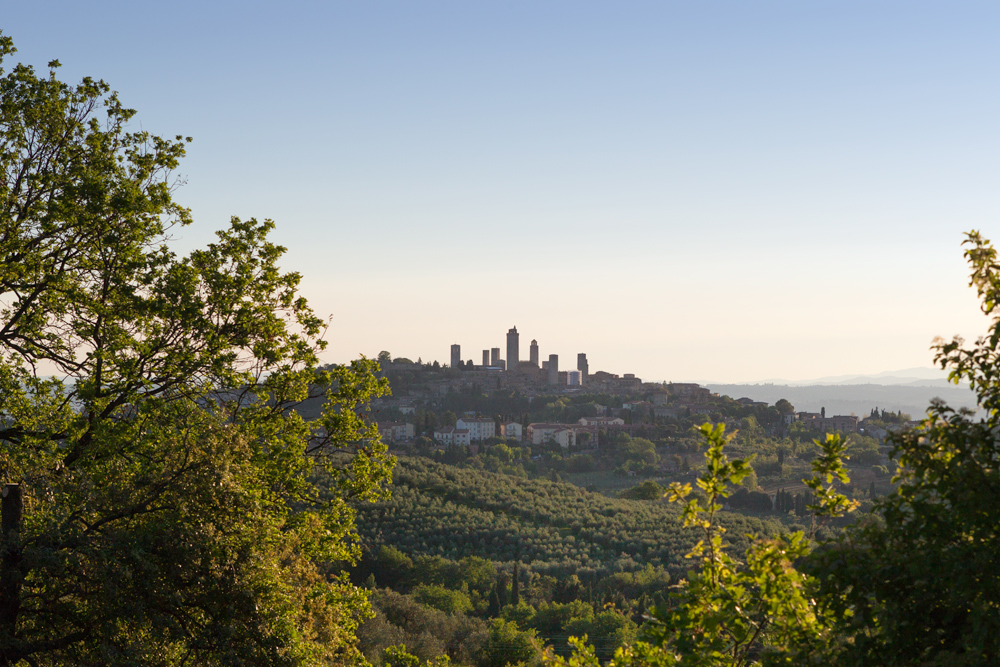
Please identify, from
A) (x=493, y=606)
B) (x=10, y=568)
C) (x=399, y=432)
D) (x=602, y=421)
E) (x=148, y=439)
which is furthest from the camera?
(x=602, y=421)

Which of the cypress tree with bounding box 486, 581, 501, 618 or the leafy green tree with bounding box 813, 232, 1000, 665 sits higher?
the leafy green tree with bounding box 813, 232, 1000, 665

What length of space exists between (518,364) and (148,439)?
567 feet

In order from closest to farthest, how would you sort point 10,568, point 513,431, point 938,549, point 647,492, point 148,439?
point 938,549
point 10,568
point 148,439
point 647,492
point 513,431

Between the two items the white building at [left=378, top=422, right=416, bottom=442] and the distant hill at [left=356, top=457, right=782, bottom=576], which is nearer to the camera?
the distant hill at [left=356, top=457, right=782, bottom=576]

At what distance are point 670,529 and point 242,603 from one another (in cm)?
5252

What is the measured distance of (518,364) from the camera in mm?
179750

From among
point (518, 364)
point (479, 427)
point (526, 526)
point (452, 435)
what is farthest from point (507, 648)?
point (518, 364)

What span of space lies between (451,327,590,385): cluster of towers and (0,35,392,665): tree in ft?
524

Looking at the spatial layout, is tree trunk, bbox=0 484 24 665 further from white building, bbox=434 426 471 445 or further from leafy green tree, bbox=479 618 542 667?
white building, bbox=434 426 471 445

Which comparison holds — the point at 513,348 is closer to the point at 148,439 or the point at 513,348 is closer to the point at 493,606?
the point at 493,606

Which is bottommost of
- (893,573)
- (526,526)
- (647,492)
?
(526,526)

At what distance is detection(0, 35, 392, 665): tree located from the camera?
5.31 m

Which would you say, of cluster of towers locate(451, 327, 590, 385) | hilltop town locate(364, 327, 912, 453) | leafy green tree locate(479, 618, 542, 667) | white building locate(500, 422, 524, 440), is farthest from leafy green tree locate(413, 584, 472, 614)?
cluster of towers locate(451, 327, 590, 385)

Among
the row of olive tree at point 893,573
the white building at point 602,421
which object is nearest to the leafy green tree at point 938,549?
the row of olive tree at point 893,573
